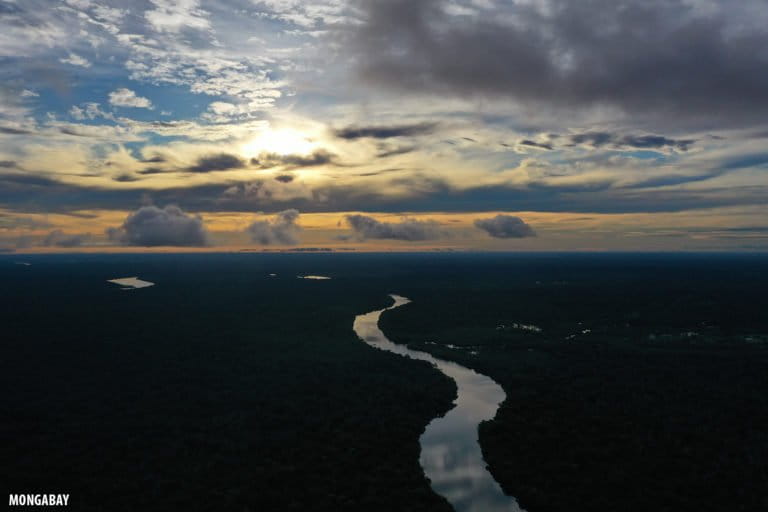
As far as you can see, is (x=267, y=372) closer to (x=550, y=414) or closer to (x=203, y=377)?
(x=203, y=377)

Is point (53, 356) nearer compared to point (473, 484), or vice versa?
point (473, 484)

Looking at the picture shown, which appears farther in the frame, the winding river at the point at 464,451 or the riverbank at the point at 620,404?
the riverbank at the point at 620,404

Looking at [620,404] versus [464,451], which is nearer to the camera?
[464,451]

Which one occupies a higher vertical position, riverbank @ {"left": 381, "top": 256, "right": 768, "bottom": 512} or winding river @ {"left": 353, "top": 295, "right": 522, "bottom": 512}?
riverbank @ {"left": 381, "top": 256, "right": 768, "bottom": 512}

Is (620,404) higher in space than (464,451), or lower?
higher

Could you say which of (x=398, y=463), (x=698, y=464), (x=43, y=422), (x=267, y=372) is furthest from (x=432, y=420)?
(x=43, y=422)

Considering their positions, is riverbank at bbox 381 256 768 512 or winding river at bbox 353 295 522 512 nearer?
winding river at bbox 353 295 522 512

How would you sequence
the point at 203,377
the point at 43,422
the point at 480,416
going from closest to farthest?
the point at 43,422 < the point at 480,416 < the point at 203,377

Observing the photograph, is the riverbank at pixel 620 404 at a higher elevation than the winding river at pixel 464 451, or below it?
higher
